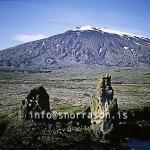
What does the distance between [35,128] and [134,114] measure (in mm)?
35716

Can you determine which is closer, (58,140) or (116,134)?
(58,140)

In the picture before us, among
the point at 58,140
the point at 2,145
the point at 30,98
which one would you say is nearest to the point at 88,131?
the point at 58,140

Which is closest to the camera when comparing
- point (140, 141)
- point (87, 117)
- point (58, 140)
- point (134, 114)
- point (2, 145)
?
point (2, 145)

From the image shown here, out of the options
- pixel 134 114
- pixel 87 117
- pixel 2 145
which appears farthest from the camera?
pixel 134 114

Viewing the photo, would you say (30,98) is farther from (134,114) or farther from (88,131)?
(134,114)

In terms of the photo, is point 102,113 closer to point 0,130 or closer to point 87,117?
point 87,117

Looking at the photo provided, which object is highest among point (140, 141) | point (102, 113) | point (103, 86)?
point (103, 86)

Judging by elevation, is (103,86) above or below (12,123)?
above

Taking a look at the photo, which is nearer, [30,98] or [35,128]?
[35,128]

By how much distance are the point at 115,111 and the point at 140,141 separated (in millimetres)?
9141

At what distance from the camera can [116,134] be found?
83750 mm

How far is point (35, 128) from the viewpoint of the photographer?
77.5 meters

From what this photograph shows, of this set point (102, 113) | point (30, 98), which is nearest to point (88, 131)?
point (102, 113)

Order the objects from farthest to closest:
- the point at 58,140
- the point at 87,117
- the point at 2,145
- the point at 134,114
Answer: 1. the point at 134,114
2. the point at 87,117
3. the point at 58,140
4. the point at 2,145
